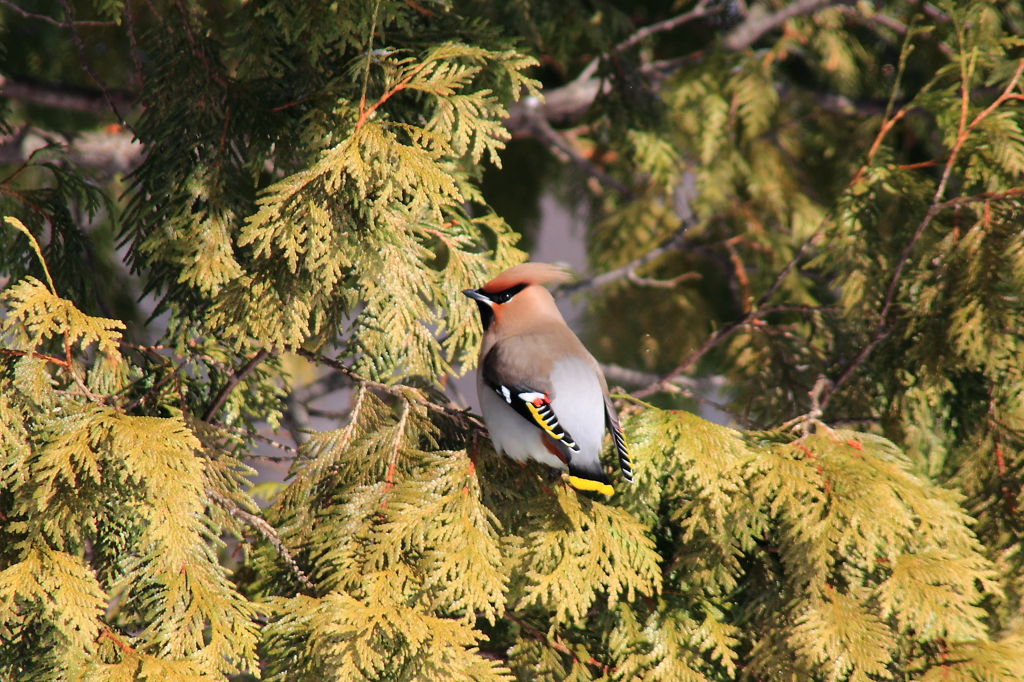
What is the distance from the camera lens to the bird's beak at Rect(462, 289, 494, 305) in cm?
220

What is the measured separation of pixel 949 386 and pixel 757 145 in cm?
212

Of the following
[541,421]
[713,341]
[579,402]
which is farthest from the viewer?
[713,341]

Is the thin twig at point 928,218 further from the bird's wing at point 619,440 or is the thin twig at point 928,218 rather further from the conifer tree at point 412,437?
the bird's wing at point 619,440

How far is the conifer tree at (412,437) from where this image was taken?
5.41 feet

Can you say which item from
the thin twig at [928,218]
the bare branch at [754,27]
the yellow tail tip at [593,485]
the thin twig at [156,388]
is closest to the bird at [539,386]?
the yellow tail tip at [593,485]

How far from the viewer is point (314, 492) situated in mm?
1991

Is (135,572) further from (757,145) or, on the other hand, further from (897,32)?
(897,32)

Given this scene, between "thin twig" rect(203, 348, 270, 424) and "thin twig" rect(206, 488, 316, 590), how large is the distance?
0.99 feet

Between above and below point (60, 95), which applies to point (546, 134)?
below

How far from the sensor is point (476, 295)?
221cm

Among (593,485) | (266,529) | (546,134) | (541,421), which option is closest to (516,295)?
(541,421)

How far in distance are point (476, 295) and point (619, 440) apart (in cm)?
54

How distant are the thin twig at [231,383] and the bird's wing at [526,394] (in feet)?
1.82

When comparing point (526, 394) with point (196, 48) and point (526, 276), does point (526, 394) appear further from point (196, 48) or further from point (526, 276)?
point (196, 48)
